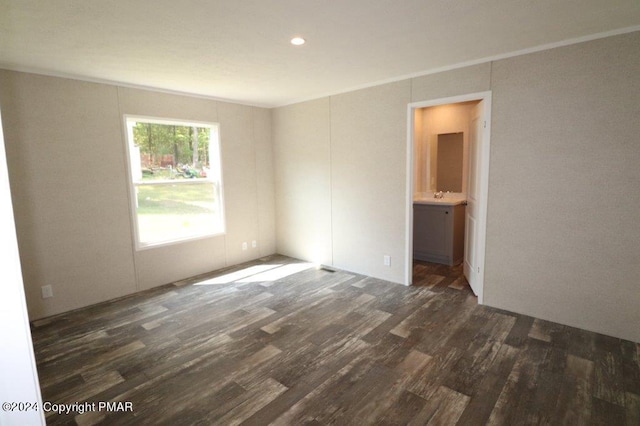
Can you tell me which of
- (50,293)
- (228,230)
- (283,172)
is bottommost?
(50,293)

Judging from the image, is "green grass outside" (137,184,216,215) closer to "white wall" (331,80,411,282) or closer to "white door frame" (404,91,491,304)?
"white wall" (331,80,411,282)

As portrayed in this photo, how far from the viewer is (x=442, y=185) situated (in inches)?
210

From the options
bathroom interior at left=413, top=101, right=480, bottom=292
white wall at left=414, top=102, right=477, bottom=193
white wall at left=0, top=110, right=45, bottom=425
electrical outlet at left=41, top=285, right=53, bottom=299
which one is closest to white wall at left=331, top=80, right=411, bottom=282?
bathroom interior at left=413, top=101, right=480, bottom=292

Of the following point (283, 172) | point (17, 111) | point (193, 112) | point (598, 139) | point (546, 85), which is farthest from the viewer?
point (283, 172)

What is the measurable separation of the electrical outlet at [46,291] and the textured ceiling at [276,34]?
2200 mm

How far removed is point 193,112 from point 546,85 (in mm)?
4128

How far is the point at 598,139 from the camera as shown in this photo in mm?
2688

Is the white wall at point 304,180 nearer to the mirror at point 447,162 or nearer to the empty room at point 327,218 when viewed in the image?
the empty room at point 327,218

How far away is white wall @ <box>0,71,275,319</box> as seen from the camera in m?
3.17

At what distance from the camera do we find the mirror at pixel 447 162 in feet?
16.7

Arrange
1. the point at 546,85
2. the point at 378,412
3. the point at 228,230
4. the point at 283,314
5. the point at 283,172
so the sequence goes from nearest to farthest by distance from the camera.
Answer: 1. the point at 378,412
2. the point at 546,85
3. the point at 283,314
4. the point at 228,230
5. the point at 283,172

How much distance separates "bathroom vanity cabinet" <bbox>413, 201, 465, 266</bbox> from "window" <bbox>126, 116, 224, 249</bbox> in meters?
3.11

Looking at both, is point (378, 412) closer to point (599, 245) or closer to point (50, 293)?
point (599, 245)

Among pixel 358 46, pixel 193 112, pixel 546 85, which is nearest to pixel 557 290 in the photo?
pixel 546 85
